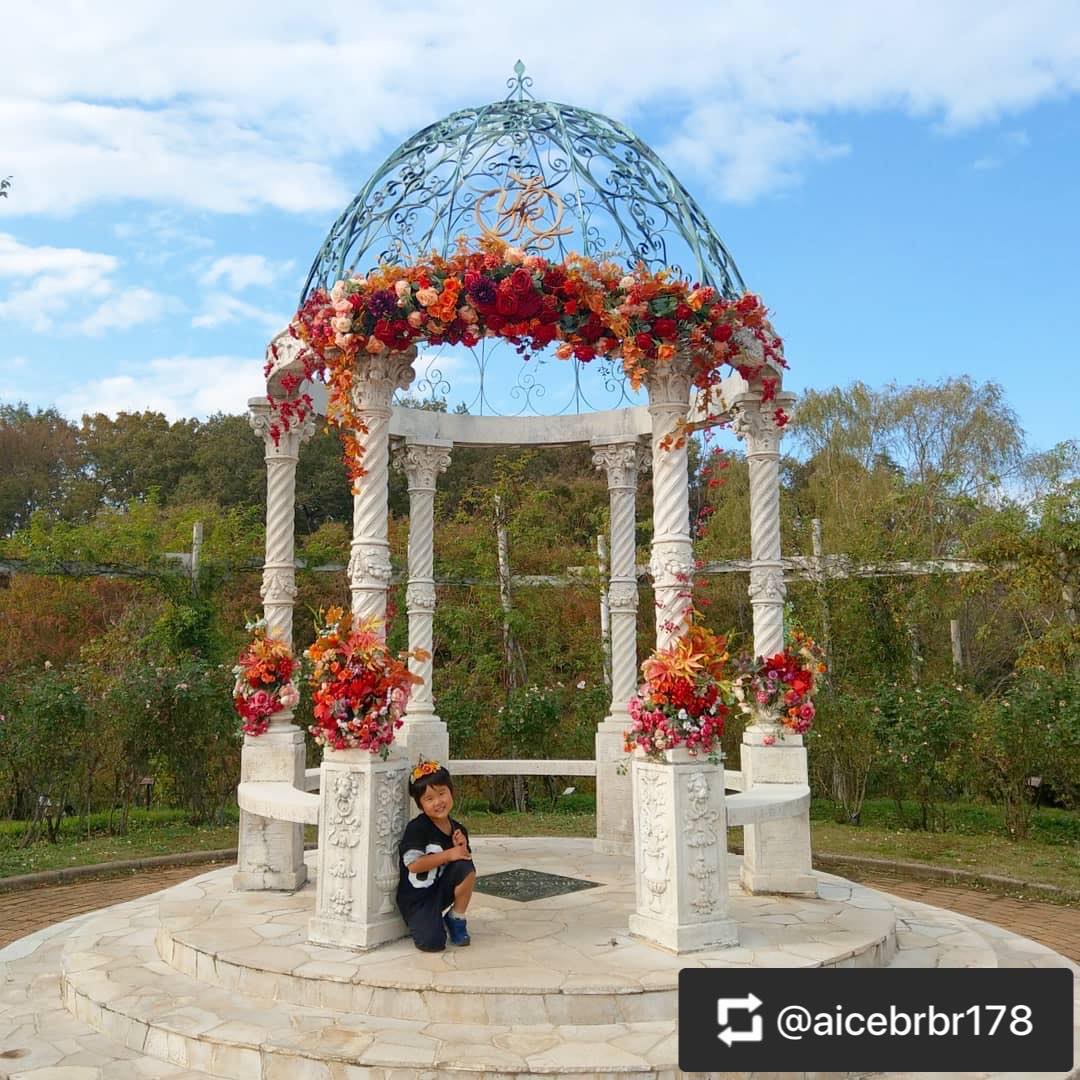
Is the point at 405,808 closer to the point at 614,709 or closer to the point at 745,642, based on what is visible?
the point at 614,709

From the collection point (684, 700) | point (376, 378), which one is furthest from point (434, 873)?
point (376, 378)

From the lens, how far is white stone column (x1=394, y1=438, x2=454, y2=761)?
32.6 ft

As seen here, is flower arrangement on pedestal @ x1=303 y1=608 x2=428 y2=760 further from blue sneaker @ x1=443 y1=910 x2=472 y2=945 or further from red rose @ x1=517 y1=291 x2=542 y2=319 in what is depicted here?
red rose @ x1=517 y1=291 x2=542 y2=319

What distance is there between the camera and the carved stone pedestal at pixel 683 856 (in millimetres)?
5867

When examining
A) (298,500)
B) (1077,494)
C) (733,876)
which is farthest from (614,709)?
(298,500)

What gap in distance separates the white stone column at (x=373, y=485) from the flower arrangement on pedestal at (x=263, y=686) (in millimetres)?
1467

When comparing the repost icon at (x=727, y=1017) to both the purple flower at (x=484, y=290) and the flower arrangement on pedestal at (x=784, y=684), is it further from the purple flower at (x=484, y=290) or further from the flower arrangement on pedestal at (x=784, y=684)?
the purple flower at (x=484, y=290)

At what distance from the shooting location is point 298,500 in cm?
2331

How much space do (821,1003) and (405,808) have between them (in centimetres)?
273

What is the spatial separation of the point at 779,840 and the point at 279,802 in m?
3.76

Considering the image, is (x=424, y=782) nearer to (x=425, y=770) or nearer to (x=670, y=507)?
(x=425, y=770)

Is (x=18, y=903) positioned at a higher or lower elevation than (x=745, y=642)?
lower

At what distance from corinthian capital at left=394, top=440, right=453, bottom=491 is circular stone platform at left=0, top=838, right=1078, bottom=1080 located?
444cm

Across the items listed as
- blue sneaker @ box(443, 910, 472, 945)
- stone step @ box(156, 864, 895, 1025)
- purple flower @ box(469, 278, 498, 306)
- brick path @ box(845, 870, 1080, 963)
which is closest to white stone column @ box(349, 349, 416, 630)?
purple flower @ box(469, 278, 498, 306)
